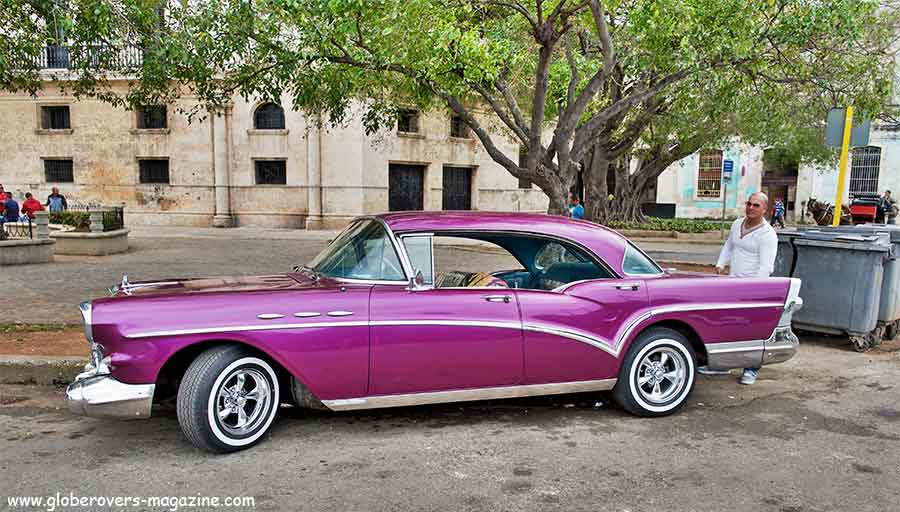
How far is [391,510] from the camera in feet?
10.8

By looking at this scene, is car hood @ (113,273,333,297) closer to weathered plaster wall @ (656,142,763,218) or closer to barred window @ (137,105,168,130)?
barred window @ (137,105,168,130)

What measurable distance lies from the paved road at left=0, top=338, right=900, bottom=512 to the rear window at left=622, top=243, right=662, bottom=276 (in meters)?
1.12

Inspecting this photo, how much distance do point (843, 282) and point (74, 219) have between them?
54.3 feet

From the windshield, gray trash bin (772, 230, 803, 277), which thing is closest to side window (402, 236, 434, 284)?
the windshield

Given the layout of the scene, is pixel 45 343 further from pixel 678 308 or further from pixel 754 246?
pixel 754 246

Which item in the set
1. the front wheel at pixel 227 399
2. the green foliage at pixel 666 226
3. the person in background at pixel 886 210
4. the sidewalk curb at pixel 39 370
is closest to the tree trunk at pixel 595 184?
the green foliage at pixel 666 226

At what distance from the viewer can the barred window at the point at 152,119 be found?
85.7ft

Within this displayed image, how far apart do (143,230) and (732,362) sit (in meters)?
23.1

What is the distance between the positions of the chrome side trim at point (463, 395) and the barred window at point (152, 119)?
25391 mm

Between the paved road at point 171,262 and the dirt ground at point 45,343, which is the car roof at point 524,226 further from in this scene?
the dirt ground at point 45,343

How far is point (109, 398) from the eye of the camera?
3758mm

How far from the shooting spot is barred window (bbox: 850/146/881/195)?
111ft

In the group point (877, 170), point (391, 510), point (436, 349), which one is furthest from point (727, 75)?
point (877, 170)

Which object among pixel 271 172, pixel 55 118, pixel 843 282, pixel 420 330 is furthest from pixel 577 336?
Answer: pixel 55 118
